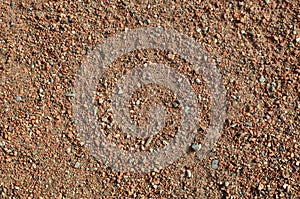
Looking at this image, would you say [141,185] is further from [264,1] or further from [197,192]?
[264,1]

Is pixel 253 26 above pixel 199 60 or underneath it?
above

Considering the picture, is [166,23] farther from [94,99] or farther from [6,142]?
[6,142]

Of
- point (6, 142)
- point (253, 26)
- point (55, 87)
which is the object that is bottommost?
point (6, 142)

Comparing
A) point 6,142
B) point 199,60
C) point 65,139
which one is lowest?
point 6,142

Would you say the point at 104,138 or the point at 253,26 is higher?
the point at 253,26

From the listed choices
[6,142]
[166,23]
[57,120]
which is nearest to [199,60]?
[166,23]

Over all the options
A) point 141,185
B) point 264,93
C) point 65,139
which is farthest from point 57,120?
point 264,93
